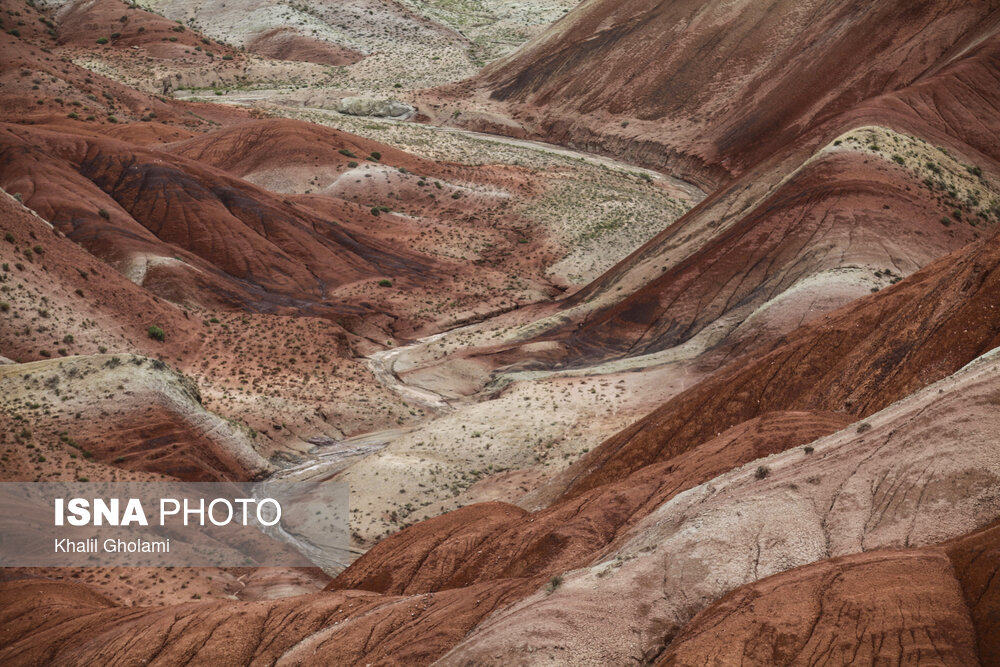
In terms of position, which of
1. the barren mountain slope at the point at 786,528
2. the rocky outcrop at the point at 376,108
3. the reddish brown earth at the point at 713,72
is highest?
the rocky outcrop at the point at 376,108

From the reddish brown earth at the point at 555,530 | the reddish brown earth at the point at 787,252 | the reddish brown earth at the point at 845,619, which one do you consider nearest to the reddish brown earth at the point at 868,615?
the reddish brown earth at the point at 845,619

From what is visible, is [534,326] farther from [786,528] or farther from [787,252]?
A: [786,528]

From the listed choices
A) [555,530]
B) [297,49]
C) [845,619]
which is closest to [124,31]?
[297,49]

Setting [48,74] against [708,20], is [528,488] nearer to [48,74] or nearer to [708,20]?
[48,74]

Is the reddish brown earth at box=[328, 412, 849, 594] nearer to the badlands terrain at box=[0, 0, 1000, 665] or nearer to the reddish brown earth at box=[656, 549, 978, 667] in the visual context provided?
the badlands terrain at box=[0, 0, 1000, 665]

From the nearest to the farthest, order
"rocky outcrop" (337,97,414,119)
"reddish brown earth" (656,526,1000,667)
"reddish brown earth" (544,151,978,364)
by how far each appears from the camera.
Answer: "reddish brown earth" (656,526,1000,667), "reddish brown earth" (544,151,978,364), "rocky outcrop" (337,97,414,119)

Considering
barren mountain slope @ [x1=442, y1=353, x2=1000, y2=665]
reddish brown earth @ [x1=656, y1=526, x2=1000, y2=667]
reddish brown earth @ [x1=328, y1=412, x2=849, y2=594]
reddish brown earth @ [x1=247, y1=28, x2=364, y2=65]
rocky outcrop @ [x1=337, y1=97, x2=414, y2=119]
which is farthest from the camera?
reddish brown earth @ [x1=247, y1=28, x2=364, y2=65]

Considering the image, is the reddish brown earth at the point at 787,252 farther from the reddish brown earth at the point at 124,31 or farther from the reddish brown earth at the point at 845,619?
the reddish brown earth at the point at 124,31

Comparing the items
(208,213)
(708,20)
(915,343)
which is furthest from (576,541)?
(708,20)

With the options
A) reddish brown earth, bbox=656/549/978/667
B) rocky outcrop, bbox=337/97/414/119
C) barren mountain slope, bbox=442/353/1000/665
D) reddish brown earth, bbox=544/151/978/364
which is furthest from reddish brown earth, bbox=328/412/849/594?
rocky outcrop, bbox=337/97/414/119
